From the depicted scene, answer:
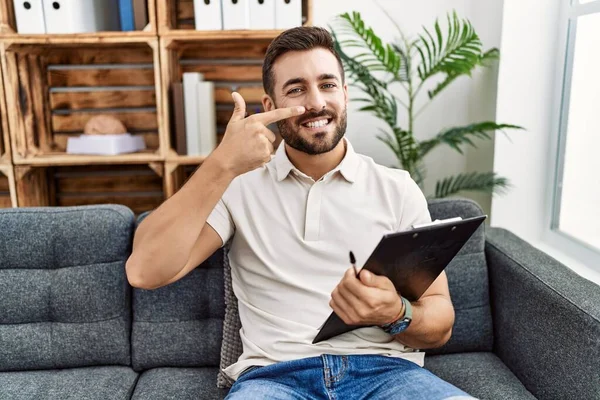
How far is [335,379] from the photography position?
1230mm

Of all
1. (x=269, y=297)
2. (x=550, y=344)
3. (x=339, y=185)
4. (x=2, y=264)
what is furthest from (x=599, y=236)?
(x=2, y=264)

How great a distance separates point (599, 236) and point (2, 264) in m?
1.90

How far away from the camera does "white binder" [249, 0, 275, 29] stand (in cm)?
203

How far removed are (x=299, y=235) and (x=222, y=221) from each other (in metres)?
0.20

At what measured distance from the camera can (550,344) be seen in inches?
50.9

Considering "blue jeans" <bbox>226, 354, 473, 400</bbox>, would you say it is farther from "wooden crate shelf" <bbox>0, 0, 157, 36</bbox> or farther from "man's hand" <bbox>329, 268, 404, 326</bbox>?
"wooden crate shelf" <bbox>0, 0, 157, 36</bbox>

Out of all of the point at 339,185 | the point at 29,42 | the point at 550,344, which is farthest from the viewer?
the point at 29,42

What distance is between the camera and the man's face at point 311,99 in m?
1.36

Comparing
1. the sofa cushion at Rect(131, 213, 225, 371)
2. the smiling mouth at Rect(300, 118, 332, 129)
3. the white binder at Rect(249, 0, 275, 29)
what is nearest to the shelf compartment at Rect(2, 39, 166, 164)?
the white binder at Rect(249, 0, 275, 29)

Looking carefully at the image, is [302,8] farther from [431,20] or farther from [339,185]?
[339,185]

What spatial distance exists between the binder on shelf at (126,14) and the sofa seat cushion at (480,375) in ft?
5.25

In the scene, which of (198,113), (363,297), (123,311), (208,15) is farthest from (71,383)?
(208,15)

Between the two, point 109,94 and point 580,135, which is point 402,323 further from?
point 109,94

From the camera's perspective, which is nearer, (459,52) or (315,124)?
(315,124)
